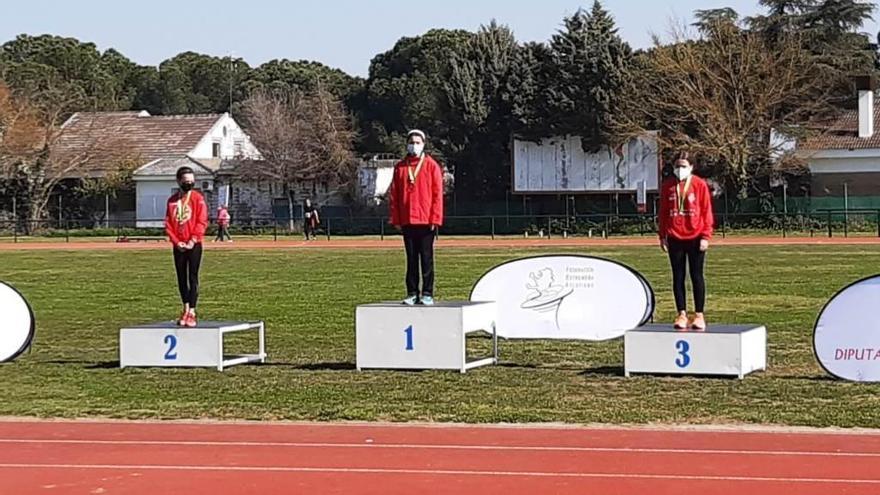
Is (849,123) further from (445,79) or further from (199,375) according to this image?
(199,375)

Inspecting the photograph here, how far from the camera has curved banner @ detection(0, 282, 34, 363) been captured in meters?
15.6

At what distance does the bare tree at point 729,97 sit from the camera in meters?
61.8

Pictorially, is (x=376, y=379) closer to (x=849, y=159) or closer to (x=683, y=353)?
(x=683, y=353)

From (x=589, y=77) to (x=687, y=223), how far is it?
175 feet

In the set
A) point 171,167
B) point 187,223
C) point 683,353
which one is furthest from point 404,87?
point 683,353

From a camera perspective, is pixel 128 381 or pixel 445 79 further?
pixel 445 79

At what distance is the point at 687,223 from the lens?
14164mm

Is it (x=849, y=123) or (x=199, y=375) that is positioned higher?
(x=849, y=123)

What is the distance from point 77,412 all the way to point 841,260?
2770 cm

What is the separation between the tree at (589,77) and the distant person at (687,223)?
51.8 meters

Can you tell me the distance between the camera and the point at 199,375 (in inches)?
582

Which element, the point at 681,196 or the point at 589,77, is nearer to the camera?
the point at 681,196

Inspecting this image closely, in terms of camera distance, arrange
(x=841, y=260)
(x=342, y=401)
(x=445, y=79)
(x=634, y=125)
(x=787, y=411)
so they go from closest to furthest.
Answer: (x=787, y=411) < (x=342, y=401) < (x=841, y=260) < (x=634, y=125) < (x=445, y=79)

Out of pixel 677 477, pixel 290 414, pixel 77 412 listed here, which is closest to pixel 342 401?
pixel 290 414
